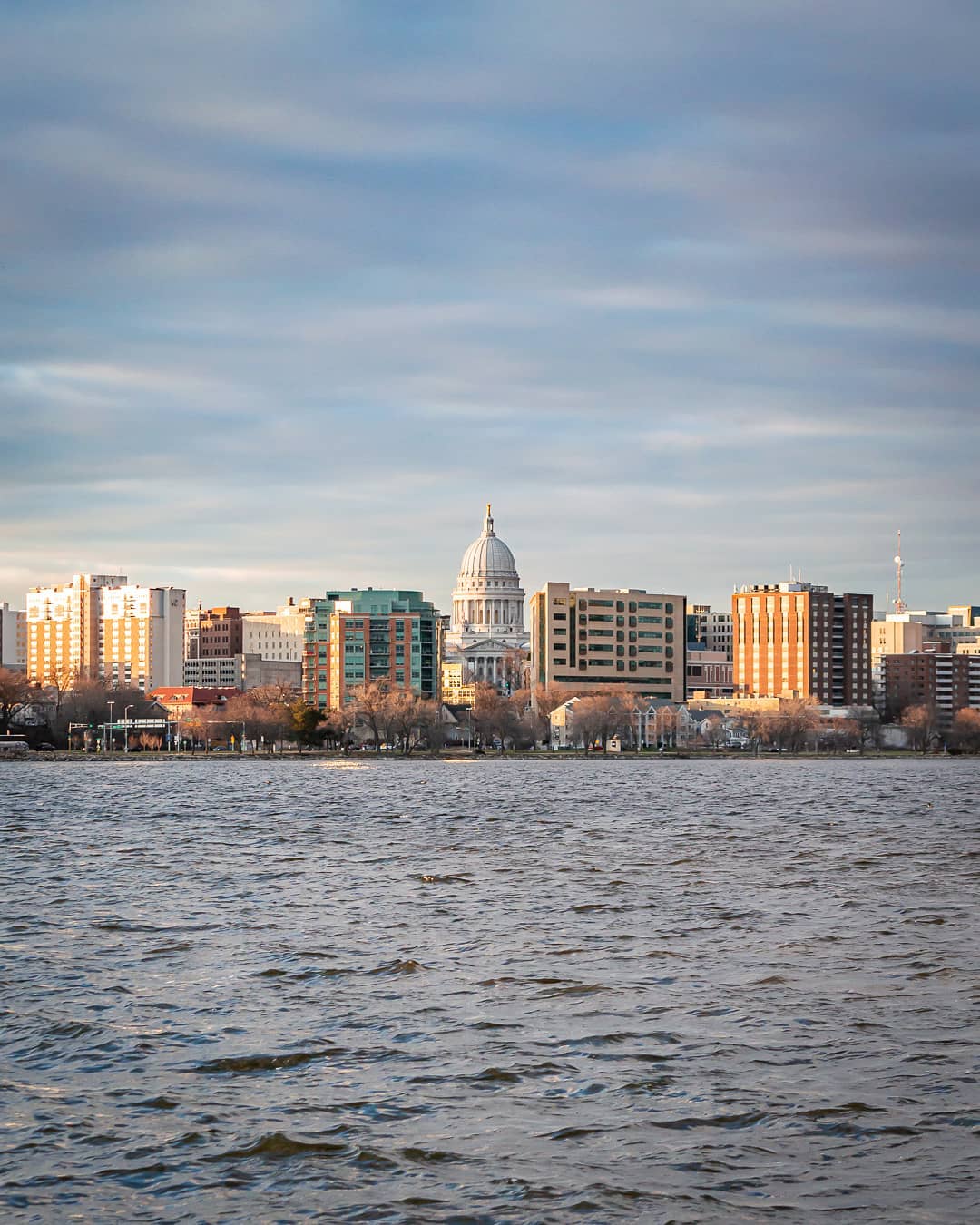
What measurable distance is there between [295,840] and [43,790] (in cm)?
5763

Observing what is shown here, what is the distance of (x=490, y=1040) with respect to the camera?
21.8 meters

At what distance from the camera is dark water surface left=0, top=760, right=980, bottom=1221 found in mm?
15734

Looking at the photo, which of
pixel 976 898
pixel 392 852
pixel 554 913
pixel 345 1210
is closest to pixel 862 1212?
pixel 345 1210

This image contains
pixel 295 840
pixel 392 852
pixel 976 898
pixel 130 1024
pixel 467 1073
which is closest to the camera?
pixel 467 1073

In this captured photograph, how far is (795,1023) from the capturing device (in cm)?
2292

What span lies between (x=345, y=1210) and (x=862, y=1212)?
4401 mm

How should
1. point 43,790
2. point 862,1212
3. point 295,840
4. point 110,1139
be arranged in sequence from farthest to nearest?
point 43,790, point 295,840, point 110,1139, point 862,1212

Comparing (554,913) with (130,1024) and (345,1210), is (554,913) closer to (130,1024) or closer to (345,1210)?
(130,1024)

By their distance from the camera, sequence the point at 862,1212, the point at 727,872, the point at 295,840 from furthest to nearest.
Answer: the point at 295,840
the point at 727,872
the point at 862,1212

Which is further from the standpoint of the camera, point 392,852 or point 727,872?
point 392,852

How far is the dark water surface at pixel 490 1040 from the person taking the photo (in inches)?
619

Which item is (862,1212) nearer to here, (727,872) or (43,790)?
(727,872)

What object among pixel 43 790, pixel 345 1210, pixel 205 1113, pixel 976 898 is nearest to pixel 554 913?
pixel 976 898

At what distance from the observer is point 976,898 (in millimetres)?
39500
